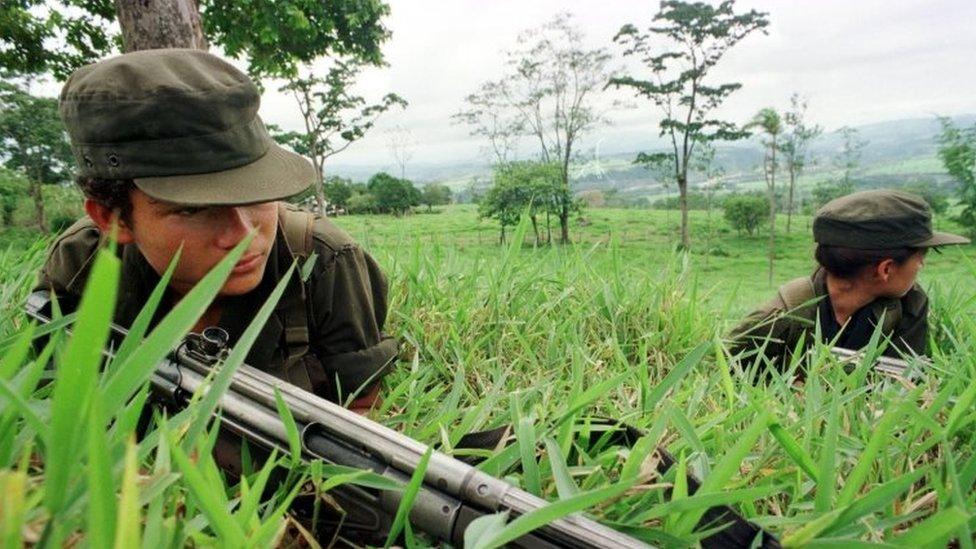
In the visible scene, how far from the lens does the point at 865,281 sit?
2871 millimetres

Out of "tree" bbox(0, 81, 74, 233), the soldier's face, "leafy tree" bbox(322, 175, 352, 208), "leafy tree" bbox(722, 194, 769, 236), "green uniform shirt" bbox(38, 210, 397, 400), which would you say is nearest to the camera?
the soldier's face

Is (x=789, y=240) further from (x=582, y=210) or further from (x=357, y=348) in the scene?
(x=357, y=348)

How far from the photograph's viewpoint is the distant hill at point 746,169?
142 ft

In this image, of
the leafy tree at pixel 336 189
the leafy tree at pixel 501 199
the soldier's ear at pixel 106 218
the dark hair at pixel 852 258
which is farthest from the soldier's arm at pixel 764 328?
the leafy tree at pixel 501 199

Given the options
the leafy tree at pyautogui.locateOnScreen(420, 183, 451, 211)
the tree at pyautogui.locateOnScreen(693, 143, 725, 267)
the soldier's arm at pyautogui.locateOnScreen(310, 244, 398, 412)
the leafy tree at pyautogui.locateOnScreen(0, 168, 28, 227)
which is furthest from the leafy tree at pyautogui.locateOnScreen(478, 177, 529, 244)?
the soldier's arm at pyautogui.locateOnScreen(310, 244, 398, 412)

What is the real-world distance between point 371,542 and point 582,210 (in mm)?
41779

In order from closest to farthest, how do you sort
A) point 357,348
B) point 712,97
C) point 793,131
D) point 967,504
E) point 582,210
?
point 967,504, point 357,348, point 712,97, point 793,131, point 582,210

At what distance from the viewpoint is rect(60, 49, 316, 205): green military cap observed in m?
1.41

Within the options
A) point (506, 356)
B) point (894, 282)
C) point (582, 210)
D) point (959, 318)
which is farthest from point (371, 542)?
point (582, 210)

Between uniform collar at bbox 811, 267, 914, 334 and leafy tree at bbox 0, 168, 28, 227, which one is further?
leafy tree at bbox 0, 168, 28, 227

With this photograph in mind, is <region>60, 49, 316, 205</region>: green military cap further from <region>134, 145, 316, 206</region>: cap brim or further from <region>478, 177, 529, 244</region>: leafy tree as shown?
<region>478, 177, 529, 244</region>: leafy tree

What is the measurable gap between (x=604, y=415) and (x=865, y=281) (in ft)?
6.66

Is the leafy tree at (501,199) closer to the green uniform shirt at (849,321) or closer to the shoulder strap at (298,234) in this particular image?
the green uniform shirt at (849,321)

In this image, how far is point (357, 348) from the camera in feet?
6.55
